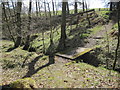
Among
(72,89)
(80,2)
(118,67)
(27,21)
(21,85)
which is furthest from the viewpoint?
(80,2)

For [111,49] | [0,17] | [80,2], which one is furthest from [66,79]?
[80,2]

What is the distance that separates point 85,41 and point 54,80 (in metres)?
7.99

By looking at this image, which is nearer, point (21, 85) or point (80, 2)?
point (21, 85)

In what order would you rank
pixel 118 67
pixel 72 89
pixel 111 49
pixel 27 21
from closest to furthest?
pixel 72 89 < pixel 118 67 < pixel 111 49 < pixel 27 21

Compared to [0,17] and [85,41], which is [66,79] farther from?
[0,17]

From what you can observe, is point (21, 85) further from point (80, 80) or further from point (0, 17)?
point (0, 17)

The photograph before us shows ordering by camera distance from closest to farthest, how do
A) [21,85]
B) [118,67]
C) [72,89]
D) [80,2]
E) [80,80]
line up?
[21,85], [72,89], [80,80], [118,67], [80,2]

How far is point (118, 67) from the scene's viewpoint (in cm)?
739

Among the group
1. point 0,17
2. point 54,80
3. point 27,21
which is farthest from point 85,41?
point 0,17

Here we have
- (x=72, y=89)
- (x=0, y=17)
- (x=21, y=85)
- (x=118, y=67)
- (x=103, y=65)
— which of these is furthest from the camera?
(x=0, y=17)

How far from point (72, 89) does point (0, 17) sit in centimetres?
1386

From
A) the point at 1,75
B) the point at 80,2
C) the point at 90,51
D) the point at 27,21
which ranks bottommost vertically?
the point at 1,75

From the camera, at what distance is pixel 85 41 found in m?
12.3

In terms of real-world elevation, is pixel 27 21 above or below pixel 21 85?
above
